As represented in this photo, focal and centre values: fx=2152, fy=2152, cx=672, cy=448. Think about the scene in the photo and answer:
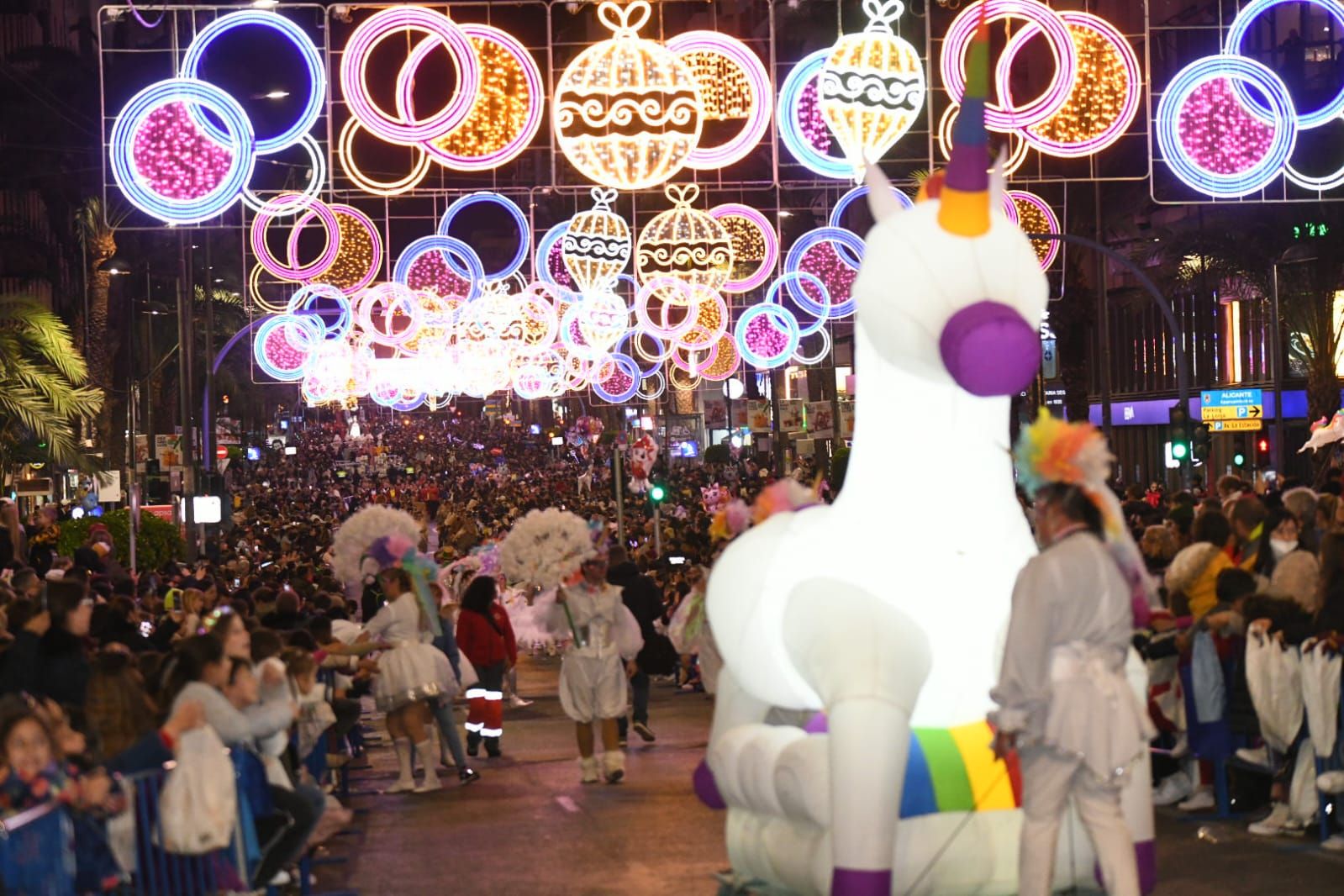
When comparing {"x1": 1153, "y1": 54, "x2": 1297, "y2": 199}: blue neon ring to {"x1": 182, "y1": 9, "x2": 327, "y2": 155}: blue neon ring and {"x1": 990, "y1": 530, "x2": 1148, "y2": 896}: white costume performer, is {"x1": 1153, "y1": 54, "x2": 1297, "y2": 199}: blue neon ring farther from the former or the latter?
{"x1": 990, "y1": 530, "x2": 1148, "y2": 896}: white costume performer

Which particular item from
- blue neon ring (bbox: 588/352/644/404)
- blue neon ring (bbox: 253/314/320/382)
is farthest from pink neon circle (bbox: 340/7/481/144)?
blue neon ring (bbox: 588/352/644/404)

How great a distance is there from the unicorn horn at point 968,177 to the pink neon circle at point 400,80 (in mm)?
11831

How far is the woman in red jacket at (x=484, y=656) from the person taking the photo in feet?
62.2

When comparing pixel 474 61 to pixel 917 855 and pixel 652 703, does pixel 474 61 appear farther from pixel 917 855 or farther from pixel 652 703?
pixel 917 855

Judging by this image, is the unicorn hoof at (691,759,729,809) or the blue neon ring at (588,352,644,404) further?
the blue neon ring at (588,352,644,404)

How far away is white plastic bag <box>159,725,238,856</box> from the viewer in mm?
9023

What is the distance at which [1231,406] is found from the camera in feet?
132

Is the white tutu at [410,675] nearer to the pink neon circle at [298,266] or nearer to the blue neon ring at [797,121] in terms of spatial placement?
the blue neon ring at [797,121]

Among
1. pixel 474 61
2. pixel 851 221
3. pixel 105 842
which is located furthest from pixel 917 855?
pixel 851 221

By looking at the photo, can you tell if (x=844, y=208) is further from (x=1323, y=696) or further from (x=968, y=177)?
(x=968, y=177)

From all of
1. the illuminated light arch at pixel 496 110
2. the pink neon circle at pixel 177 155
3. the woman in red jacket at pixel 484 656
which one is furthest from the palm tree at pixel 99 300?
→ the woman in red jacket at pixel 484 656

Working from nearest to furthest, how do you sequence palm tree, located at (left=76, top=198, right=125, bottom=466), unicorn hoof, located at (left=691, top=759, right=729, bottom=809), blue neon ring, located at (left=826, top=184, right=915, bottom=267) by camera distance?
unicorn hoof, located at (left=691, top=759, right=729, bottom=809) < blue neon ring, located at (left=826, top=184, right=915, bottom=267) < palm tree, located at (left=76, top=198, right=125, bottom=466)

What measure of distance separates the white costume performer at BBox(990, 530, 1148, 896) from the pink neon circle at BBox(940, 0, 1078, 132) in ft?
45.2

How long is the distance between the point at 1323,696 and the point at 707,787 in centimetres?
389
